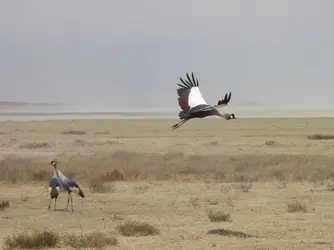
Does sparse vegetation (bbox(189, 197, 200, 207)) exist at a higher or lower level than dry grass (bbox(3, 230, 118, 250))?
lower

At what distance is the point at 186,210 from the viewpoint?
20.0 meters

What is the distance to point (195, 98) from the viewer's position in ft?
47.0

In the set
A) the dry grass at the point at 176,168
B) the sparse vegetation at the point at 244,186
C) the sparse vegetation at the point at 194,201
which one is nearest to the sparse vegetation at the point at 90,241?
the sparse vegetation at the point at 194,201

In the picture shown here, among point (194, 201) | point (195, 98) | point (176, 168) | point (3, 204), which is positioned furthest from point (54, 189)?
point (176, 168)

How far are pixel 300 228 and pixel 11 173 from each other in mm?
13682

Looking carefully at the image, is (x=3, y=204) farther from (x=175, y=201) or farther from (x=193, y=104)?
(x=193, y=104)

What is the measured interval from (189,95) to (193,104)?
24.4 inches

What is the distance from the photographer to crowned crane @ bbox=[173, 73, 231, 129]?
13.4m

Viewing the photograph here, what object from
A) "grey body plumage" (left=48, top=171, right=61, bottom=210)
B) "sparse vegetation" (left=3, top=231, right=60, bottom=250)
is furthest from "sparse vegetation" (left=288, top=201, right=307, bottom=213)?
"sparse vegetation" (left=3, top=231, right=60, bottom=250)

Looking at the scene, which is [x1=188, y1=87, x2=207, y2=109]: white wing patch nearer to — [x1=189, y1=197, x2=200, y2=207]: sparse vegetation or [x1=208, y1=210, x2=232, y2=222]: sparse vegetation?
→ [x1=208, y1=210, x2=232, y2=222]: sparse vegetation

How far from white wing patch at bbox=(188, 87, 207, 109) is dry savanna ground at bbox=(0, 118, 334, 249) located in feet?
8.25

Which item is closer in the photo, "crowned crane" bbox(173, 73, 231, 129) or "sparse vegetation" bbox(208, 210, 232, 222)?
"crowned crane" bbox(173, 73, 231, 129)

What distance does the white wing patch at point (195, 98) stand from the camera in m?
14.0

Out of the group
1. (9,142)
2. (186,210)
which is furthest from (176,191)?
(9,142)
